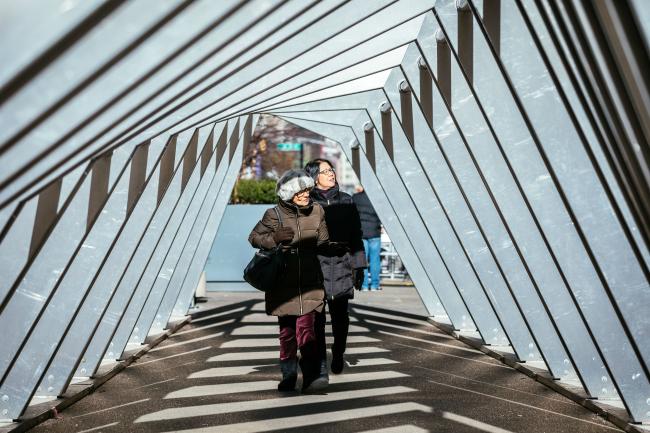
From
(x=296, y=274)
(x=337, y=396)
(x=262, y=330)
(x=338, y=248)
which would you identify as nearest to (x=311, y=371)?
(x=337, y=396)

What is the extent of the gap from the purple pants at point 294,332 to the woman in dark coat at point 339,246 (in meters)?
0.72

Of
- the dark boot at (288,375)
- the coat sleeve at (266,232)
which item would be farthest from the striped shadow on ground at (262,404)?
the coat sleeve at (266,232)

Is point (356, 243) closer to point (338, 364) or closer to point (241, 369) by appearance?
point (338, 364)

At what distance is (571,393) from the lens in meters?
7.66

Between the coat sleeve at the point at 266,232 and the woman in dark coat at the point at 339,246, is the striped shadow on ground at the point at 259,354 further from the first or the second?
Result: the coat sleeve at the point at 266,232

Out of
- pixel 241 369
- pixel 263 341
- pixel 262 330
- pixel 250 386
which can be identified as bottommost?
pixel 250 386

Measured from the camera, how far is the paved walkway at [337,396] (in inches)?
266

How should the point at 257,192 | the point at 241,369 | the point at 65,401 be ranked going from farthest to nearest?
the point at 257,192 < the point at 241,369 < the point at 65,401

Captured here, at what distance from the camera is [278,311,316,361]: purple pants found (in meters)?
8.00

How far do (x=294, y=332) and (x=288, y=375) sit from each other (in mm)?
361

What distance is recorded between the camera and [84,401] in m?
7.65

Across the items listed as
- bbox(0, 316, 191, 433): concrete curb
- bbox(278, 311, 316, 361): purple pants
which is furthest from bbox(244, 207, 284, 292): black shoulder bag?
bbox(0, 316, 191, 433): concrete curb

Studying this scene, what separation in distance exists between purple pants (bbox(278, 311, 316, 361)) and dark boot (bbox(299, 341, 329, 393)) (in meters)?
0.07

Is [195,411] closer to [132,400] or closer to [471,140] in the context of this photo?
[132,400]
